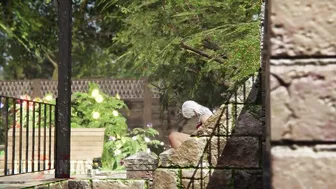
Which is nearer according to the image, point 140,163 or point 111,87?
point 140,163

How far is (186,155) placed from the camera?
6.95 m

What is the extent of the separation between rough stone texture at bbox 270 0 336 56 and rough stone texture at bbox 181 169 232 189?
459cm

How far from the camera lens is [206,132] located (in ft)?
22.4

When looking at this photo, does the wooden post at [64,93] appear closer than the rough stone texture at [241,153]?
No

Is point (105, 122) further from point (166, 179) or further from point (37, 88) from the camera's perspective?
point (37, 88)

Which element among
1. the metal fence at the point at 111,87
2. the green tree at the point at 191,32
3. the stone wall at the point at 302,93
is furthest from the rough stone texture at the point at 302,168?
the metal fence at the point at 111,87

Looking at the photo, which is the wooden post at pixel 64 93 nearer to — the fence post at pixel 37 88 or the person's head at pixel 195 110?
the person's head at pixel 195 110

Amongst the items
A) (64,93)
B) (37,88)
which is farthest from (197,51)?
(37,88)

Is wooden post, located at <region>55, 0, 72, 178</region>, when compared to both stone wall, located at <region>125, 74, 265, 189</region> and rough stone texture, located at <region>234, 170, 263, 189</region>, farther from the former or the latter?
rough stone texture, located at <region>234, 170, 263, 189</region>

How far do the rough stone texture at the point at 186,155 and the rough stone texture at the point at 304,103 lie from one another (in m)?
4.59

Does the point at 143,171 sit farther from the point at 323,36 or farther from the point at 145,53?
the point at 323,36

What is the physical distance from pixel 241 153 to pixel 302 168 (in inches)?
178

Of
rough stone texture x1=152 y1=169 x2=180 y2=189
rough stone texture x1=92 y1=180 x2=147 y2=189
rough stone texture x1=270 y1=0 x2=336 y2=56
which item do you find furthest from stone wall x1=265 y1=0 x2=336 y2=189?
rough stone texture x1=92 y1=180 x2=147 y2=189

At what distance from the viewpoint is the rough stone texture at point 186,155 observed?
6871 mm
